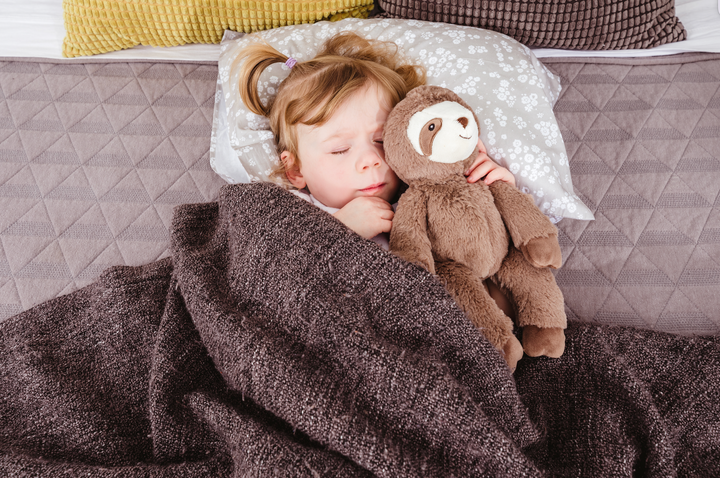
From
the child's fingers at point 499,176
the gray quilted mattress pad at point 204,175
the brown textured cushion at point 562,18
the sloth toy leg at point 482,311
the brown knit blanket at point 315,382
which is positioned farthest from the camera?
the brown textured cushion at point 562,18

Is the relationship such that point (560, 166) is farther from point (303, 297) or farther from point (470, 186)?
point (303, 297)

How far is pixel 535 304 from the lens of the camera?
2.47ft

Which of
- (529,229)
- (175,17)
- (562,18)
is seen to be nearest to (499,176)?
(529,229)

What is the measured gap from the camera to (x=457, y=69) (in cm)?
97

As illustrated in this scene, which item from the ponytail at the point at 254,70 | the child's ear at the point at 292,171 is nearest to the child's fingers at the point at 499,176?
the child's ear at the point at 292,171

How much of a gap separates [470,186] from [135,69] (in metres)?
0.97

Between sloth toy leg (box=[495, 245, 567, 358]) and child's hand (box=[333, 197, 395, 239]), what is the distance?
0.74 feet

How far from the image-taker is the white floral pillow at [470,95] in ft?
2.98

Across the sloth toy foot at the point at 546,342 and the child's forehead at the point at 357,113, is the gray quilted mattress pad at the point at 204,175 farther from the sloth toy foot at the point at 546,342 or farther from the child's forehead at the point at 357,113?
the child's forehead at the point at 357,113

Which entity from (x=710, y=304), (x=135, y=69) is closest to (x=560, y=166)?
(x=710, y=304)

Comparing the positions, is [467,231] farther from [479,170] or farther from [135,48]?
[135,48]

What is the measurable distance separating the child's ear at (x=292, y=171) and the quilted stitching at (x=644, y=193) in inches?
23.2

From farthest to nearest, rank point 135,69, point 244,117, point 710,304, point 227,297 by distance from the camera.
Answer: point 135,69, point 244,117, point 710,304, point 227,297

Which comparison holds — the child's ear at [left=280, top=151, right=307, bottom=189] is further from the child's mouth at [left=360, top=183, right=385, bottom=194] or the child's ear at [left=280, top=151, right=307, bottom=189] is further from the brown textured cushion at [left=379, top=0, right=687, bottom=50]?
the brown textured cushion at [left=379, top=0, right=687, bottom=50]
